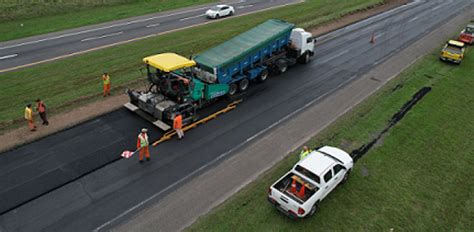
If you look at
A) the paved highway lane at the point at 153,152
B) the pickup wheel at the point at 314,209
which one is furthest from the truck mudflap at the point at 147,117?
the pickup wheel at the point at 314,209

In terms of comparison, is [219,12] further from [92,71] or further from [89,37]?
[92,71]

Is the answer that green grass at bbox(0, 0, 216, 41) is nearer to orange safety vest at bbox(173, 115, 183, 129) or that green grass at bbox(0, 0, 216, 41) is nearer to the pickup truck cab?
orange safety vest at bbox(173, 115, 183, 129)

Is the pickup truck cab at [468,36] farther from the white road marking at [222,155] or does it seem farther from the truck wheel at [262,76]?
the truck wheel at [262,76]

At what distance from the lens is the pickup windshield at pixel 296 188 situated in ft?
40.8

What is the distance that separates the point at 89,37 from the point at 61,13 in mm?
10665

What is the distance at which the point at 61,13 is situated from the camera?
4119 cm

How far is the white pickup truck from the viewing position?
1203cm

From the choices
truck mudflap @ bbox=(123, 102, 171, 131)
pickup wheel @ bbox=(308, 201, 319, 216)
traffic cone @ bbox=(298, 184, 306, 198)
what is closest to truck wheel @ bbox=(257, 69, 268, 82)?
truck mudflap @ bbox=(123, 102, 171, 131)

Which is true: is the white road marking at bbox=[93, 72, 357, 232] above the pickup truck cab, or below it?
below

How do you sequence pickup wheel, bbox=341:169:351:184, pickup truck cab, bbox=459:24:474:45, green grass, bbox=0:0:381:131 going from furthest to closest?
pickup truck cab, bbox=459:24:474:45
green grass, bbox=0:0:381:131
pickup wheel, bbox=341:169:351:184

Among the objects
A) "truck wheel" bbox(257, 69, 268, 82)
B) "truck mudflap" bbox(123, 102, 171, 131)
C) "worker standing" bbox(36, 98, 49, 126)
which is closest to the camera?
"worker standing" bbox(36, 98, 49, 126)

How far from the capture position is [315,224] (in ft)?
40.5

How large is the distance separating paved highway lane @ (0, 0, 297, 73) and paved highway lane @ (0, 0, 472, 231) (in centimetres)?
1477

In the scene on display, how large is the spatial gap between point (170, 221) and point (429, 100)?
17.2m
